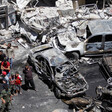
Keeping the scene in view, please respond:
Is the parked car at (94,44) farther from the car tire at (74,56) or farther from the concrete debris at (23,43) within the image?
the concrete debris at (23,43)

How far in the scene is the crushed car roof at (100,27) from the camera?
47.7 ft

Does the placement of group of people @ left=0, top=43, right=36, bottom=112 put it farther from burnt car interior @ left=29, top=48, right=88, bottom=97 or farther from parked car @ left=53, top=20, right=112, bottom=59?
parked car @ left=53, top=20, right=112, bottom=59

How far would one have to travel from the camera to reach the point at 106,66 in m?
13.9

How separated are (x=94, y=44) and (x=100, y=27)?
3.52 feet

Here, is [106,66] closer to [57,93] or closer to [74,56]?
[74,56]

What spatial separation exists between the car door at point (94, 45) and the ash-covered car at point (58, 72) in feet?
5.74

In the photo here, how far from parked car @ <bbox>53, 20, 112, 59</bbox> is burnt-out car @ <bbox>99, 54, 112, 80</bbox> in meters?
0.63

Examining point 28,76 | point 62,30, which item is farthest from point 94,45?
point 28,76

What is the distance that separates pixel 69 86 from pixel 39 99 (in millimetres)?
1663

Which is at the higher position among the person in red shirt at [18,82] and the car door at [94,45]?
the car door at [94,45]

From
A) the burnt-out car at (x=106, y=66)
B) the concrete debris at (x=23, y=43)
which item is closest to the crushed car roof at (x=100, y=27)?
the burnt-out car at (x=106, y=66)

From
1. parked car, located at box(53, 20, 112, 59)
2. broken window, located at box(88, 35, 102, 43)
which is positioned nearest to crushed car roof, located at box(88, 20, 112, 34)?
parked car, located at box(53, 20, 112, 59)

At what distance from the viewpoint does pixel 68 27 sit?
650 inches

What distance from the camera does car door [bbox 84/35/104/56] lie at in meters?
14.5
